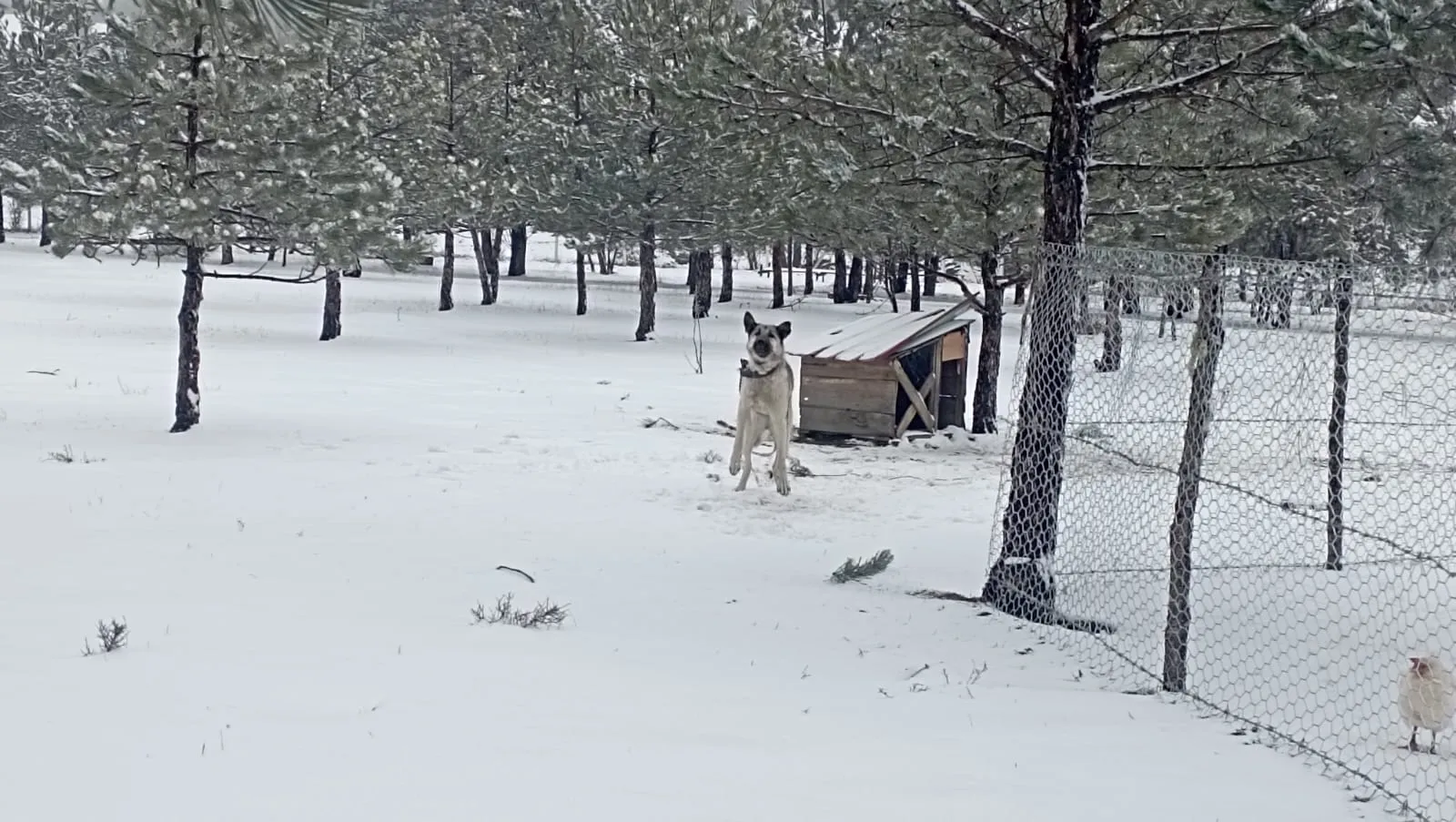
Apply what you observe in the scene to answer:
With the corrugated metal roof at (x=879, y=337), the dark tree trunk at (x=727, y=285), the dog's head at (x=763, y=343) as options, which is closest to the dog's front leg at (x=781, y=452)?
the dog's head at (x=763, y=343)

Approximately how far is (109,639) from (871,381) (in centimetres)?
1011

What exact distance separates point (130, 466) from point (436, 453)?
8.88 feet

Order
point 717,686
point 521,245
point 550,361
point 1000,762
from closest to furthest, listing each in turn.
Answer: point 1000,762
point 717,686
point 550,361
point 521,245

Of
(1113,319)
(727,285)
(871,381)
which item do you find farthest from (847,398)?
(727,285)

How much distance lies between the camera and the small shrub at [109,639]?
519cm

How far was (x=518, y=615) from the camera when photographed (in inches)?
247

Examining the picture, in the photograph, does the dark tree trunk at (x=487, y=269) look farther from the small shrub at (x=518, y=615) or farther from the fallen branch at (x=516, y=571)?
the small shrub at (x=518, y=615)

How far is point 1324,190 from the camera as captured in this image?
8.24m

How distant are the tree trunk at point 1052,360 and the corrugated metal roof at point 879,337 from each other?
678 cm

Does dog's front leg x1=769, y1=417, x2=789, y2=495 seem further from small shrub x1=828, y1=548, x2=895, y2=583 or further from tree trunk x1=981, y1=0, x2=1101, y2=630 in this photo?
tree trunk x1=981, y1=0, x2=1101, y2=630

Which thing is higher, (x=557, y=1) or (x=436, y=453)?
(x=557, y=1)

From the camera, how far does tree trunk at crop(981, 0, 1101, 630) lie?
697 cm

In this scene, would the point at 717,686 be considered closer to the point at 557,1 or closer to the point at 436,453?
the point at 436,453

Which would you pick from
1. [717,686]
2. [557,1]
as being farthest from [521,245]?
[717,686]
